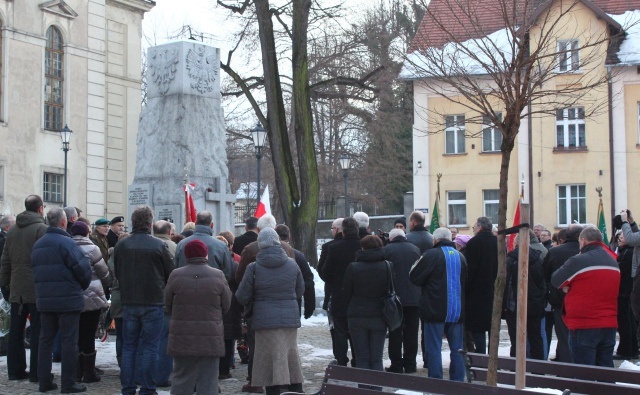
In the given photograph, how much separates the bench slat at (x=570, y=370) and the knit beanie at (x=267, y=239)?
→ 2399 mm

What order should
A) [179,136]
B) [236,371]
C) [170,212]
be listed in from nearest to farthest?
[236,371]
[170,212]
[179,136]

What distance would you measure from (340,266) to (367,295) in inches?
52.5

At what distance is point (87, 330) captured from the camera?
1184 centimetres

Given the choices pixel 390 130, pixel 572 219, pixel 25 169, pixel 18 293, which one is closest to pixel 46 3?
pixel 25 169

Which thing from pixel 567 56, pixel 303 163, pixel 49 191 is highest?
pixel 567 56

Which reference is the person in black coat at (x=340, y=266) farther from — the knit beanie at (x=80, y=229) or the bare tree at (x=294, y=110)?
the bare tree at (x=294, y=110)

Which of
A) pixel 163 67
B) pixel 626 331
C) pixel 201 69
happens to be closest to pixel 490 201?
pixel 201 69

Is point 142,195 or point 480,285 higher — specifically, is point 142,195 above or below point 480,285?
above

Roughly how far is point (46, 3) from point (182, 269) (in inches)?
1209

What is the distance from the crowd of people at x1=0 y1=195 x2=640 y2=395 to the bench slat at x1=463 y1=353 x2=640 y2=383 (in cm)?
167

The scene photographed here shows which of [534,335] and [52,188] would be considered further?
[52,188]

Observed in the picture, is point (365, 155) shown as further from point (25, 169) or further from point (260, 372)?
point (260, 372)

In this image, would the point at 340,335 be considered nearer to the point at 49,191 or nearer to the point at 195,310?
the point at 195,310

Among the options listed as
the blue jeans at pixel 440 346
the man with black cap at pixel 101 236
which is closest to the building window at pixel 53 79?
the man with black cap at pixel 101 236
